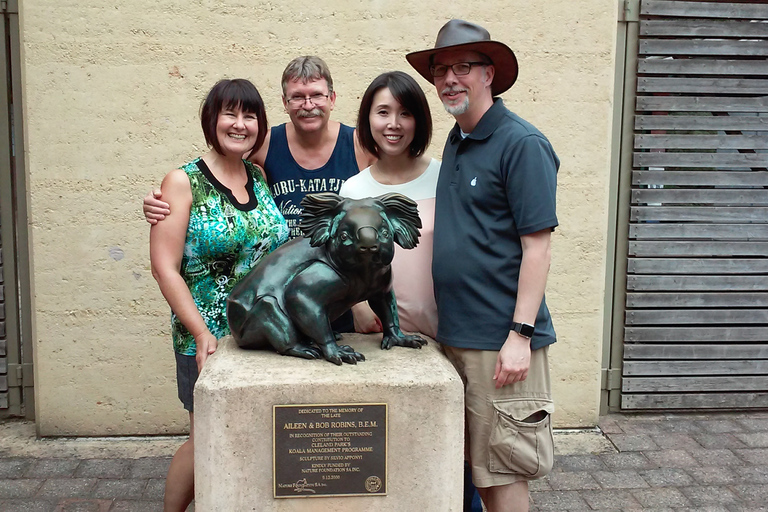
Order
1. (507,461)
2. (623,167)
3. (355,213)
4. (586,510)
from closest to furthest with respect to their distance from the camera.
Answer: (355,213) → (507,461) → (586,510) → (623,167)

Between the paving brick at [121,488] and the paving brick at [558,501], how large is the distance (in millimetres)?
2184

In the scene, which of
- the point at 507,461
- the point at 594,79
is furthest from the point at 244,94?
the point at 594,79

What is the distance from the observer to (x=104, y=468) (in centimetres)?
409

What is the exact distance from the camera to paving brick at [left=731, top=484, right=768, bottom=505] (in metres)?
3.78

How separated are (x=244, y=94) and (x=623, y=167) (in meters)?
3.03

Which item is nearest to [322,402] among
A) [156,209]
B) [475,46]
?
[156,209]

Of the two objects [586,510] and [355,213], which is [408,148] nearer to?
[355,213]

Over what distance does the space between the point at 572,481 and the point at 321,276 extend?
2.52m

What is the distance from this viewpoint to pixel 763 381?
4.98 meters

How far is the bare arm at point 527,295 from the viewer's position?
7.82 feet

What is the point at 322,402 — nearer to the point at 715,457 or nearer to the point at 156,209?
the point at 156,209

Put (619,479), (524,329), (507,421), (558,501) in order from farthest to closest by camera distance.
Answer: (619,479) → (558,501) → (507,421) → (524,329)

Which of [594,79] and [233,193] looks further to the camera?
[594,79]

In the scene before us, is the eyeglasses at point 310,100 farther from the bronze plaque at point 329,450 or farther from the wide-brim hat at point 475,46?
the bronze plaque at point 329,450
